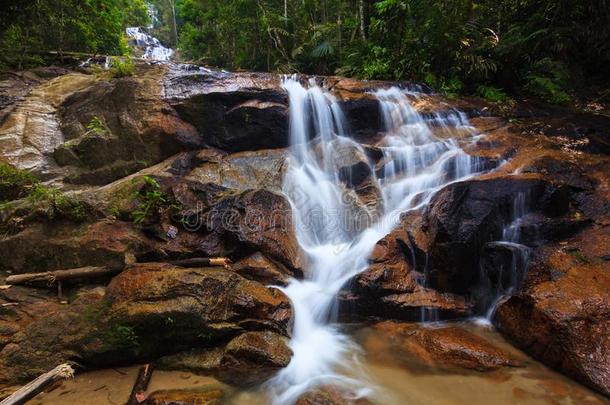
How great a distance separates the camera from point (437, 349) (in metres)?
4.18

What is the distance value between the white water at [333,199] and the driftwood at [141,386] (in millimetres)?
1301

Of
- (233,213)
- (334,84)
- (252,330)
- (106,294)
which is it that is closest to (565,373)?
(252,330)

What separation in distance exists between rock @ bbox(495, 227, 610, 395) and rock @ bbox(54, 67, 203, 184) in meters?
6.48

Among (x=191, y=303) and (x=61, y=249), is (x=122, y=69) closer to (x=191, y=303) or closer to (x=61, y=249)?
(x=61, y=249)

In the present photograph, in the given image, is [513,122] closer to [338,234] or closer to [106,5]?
[338,234]

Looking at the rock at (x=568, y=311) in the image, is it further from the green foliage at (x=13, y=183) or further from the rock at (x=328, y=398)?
the green foliage at (x=13, y=183)

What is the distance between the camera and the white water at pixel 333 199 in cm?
417

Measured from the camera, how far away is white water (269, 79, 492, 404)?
4.17 meters

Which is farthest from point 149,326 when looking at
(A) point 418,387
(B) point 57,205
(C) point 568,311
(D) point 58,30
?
(D) point 58,30

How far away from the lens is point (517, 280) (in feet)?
16.1

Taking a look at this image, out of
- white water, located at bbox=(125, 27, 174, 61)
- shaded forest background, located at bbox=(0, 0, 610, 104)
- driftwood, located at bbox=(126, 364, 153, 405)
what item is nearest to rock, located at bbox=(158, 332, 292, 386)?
driftwood, located at bbox=(126, 364, 153, 405)

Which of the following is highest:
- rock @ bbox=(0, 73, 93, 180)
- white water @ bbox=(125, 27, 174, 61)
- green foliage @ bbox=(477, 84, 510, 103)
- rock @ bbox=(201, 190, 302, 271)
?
white water @ bbox=(125, 27, 174, 61)

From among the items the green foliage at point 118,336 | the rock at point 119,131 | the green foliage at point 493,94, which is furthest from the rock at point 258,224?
the green foliage at point 493,94

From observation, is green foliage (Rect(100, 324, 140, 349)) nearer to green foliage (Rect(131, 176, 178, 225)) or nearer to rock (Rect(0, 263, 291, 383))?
rock (Rect(0, 263, 291, 383))
